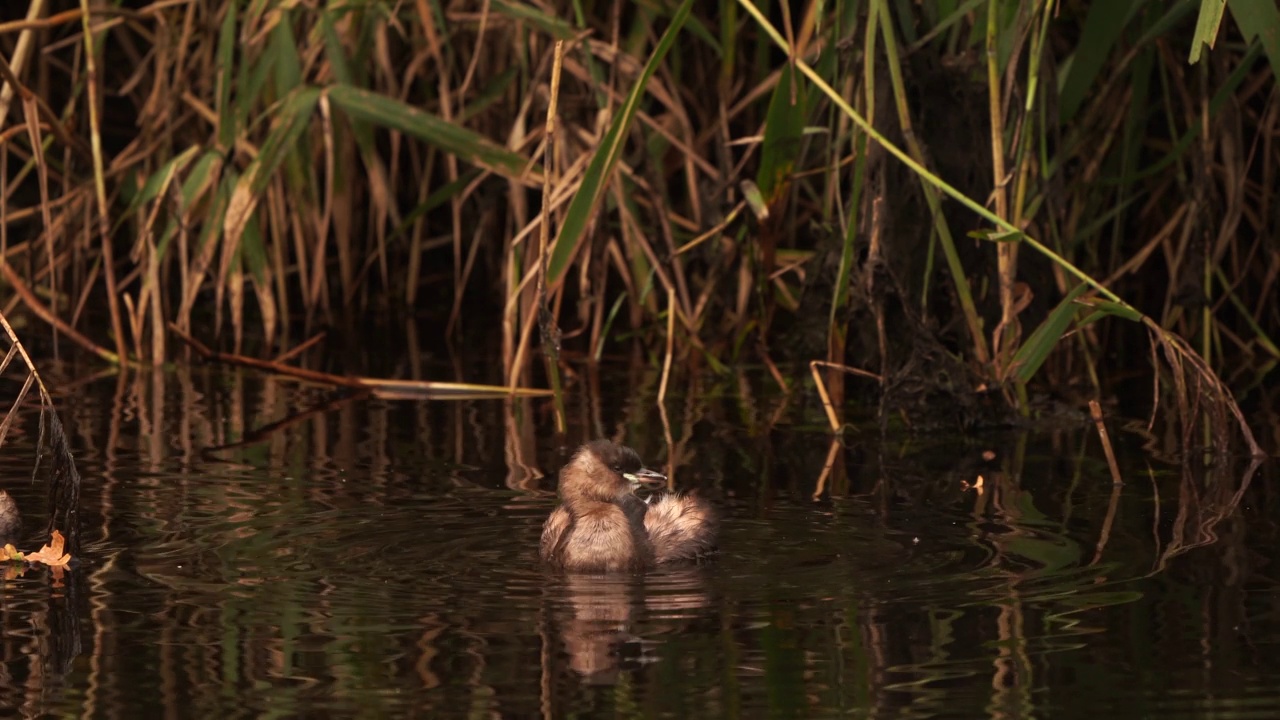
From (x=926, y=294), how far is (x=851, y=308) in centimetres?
26

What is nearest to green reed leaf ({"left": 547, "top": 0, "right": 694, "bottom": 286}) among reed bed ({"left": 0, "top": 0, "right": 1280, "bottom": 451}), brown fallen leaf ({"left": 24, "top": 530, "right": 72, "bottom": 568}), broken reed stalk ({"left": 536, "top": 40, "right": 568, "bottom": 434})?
reed bed ({"left": 0, "top": 0, "right": 1280, "bottom": 451})

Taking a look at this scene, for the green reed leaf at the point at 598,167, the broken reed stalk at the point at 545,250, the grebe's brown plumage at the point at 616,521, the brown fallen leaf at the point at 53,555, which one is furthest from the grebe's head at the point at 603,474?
the brown fallen leaf at the point at 53,555

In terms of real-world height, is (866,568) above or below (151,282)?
below

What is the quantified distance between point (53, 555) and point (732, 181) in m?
3.17

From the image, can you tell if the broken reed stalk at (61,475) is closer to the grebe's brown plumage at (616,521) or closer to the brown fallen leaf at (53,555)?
the brown fallen leaf at (53,555)

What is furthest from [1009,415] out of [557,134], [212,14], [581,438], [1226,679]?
[212,14]

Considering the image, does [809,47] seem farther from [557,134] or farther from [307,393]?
[307,393]

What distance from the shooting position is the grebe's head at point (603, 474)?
4938 mm

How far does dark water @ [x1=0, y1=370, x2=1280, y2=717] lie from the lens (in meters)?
3.56

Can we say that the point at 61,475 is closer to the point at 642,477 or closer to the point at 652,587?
the point at 652,587

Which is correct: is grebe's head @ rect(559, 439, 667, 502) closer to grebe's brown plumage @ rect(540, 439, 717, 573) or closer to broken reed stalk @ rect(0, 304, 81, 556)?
grebe's brown plumage @ rect(540, 439, 717, 573)

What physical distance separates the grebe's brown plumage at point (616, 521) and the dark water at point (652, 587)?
0.25 ft

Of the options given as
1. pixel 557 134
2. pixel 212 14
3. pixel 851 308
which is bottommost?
pixel 851 308

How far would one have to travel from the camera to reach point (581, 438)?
6.33m
